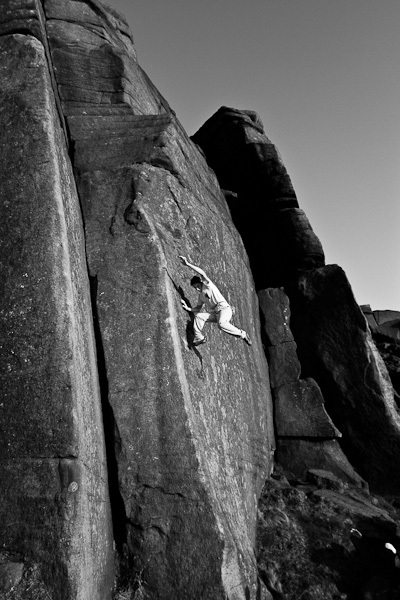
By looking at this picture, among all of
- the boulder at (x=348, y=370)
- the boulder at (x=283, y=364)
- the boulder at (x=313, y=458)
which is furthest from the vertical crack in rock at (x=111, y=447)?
the boulder at (x=348, y=370)

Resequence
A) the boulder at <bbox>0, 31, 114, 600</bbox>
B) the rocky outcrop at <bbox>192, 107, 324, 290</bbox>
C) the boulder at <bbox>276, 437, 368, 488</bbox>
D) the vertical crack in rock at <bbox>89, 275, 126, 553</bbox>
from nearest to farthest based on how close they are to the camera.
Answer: the boulder at <bbox>0, 31, 114, 600</bbox> < the vertical crack in rock at <bbox>89, 275, 126, 553</bbox> < the boulder at <bbox>276, 437, 368, 488</bbox> < the rocky outcrop at <bbox>192, 107, 324, 290</bbox>

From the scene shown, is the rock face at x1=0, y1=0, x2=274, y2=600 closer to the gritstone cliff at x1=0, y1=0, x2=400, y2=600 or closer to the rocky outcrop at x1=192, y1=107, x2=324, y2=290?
the gritstone cliff at x1=0, y1=0, x2=400, y2=600

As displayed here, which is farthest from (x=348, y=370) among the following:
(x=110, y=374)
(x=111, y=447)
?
(x=111, y=447)

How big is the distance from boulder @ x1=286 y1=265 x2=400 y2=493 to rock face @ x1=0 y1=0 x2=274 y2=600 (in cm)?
395

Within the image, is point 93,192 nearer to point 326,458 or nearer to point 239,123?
point 326,458

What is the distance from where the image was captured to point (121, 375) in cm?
859

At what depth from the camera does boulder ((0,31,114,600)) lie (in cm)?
Result: 645

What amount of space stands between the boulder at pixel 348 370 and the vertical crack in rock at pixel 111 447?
8399 mm

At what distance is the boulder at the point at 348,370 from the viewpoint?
1423 centimetres

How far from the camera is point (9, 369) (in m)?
7.17

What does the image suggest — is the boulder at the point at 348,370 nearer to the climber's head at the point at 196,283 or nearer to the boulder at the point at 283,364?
the boulder at the point at 283,364

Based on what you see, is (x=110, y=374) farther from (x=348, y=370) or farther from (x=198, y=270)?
(x=348, y=370)

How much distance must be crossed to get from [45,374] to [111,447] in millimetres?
1852

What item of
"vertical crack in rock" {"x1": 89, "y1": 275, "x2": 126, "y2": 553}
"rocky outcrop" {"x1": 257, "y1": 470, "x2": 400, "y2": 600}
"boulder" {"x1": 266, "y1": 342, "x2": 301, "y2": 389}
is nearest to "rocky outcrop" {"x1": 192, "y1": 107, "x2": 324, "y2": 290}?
"boulder" {"x1": 266, "y1": 342, "x2": 301, "y2": 389}
